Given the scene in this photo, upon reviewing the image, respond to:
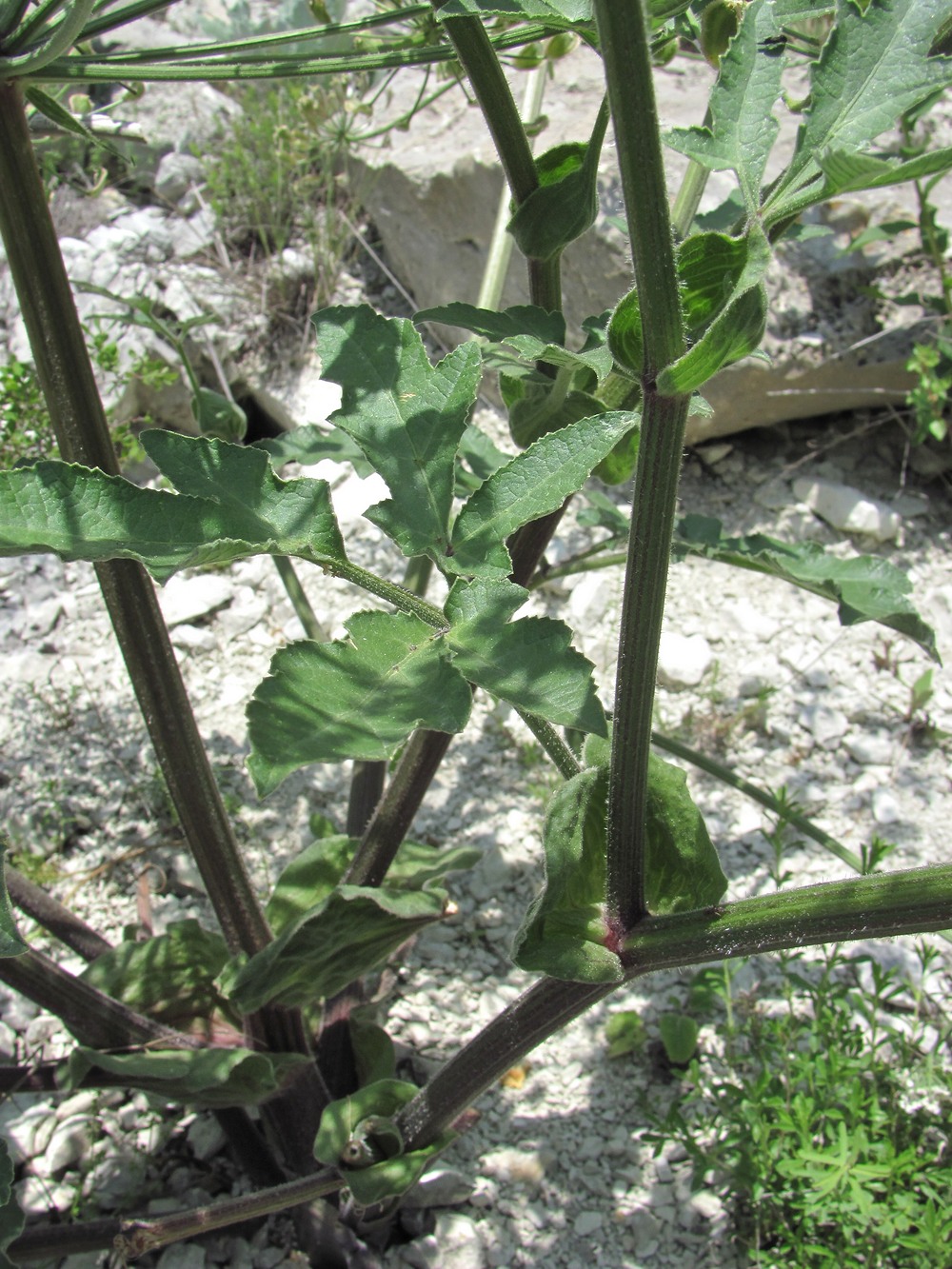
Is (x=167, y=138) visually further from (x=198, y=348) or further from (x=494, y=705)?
(x=494, y=705)

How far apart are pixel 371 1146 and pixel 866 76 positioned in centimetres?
146

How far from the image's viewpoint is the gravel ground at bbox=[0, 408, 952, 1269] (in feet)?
6.43

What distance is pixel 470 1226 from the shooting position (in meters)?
1.93

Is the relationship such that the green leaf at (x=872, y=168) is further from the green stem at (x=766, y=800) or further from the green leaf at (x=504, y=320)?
the green stem at (x=766, y=800)

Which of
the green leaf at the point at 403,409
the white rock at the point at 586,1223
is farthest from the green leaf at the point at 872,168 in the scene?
the white rock at the point at 586,1223

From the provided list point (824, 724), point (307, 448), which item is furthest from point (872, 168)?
point (824, 724)

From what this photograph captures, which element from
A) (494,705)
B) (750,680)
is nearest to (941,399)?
(750,680)

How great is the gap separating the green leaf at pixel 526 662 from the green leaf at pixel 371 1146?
92 centimetres

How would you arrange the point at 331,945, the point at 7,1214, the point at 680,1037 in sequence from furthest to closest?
the point at 680,1037 < the point at 331,945 < the point at 7,1214

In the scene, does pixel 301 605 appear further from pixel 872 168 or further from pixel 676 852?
pixel 872 168

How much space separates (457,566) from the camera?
1051 mm

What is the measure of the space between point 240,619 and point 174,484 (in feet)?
6.54

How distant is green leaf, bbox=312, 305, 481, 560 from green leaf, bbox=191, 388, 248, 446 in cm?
83

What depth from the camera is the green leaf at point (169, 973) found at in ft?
5.85
